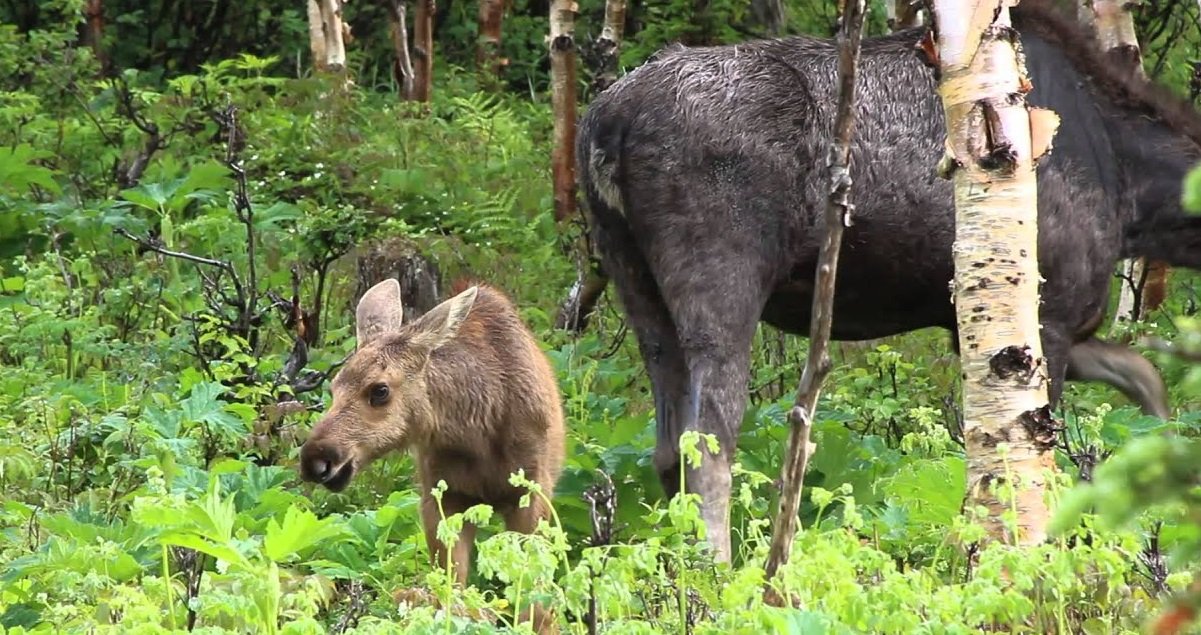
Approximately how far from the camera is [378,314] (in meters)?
8.27

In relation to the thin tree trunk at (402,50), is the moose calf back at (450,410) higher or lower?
lower

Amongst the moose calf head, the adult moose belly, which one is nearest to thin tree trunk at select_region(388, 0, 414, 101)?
the adult moose belly

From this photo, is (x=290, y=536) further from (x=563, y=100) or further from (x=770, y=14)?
(x=770, y=14)

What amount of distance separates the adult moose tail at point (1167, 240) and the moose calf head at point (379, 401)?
127 inches

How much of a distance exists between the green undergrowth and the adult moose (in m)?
0.52

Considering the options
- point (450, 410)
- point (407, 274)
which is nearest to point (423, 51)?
point (407, 274)

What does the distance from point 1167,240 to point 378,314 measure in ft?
12.2

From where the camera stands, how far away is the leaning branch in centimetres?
582

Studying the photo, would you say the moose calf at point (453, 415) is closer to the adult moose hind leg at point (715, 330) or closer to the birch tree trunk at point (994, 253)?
the adult moose hind leg at point (715, 330)

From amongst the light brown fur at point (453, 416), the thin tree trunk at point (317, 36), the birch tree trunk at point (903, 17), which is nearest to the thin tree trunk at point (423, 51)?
the thin tree trunk at point (317, 36)

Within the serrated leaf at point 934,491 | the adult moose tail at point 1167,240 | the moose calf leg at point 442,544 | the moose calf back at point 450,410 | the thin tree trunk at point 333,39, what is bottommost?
the moose calf leg at point 442,544

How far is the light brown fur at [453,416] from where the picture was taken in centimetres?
750

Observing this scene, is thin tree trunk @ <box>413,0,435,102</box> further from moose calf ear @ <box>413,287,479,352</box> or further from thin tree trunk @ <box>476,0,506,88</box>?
moose calf ear @ <box>413,287,479,352</box>

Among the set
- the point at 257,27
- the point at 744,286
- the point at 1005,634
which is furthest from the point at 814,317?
the point at 257,27
